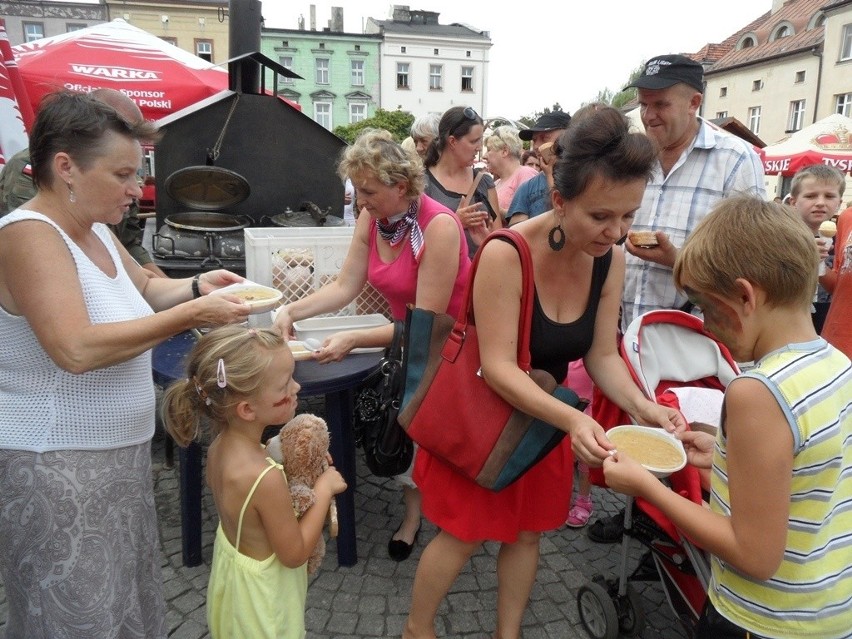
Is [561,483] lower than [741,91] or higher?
lower

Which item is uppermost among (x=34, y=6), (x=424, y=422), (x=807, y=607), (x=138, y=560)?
(x=34, y=6)

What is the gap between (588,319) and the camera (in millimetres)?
1956

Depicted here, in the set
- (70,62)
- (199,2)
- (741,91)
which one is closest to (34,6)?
(199,2)

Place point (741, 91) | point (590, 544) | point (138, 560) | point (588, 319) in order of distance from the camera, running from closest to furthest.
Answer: point (138, 560) → point (588, 319) → point (590, 544) → point (741, 91)

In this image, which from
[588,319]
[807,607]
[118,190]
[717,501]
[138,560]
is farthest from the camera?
[588,319]

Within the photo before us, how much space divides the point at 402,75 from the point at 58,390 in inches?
1793

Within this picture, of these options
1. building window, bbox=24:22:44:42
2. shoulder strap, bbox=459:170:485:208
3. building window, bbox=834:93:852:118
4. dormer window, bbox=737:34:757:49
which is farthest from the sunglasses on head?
building window, bbox=24:22:44:42

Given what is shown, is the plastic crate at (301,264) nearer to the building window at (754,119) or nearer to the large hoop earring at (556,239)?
the large hoop earring at (556,239)

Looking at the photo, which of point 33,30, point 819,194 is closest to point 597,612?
point 819,194

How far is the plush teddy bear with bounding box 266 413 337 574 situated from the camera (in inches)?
68.9

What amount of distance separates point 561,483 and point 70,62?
7574 millimetres

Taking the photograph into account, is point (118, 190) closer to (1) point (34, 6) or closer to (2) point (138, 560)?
(2) point (138, 560)

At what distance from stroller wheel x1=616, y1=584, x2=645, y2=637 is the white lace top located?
77.6 inches

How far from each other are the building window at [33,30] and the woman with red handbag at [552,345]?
4073cm
